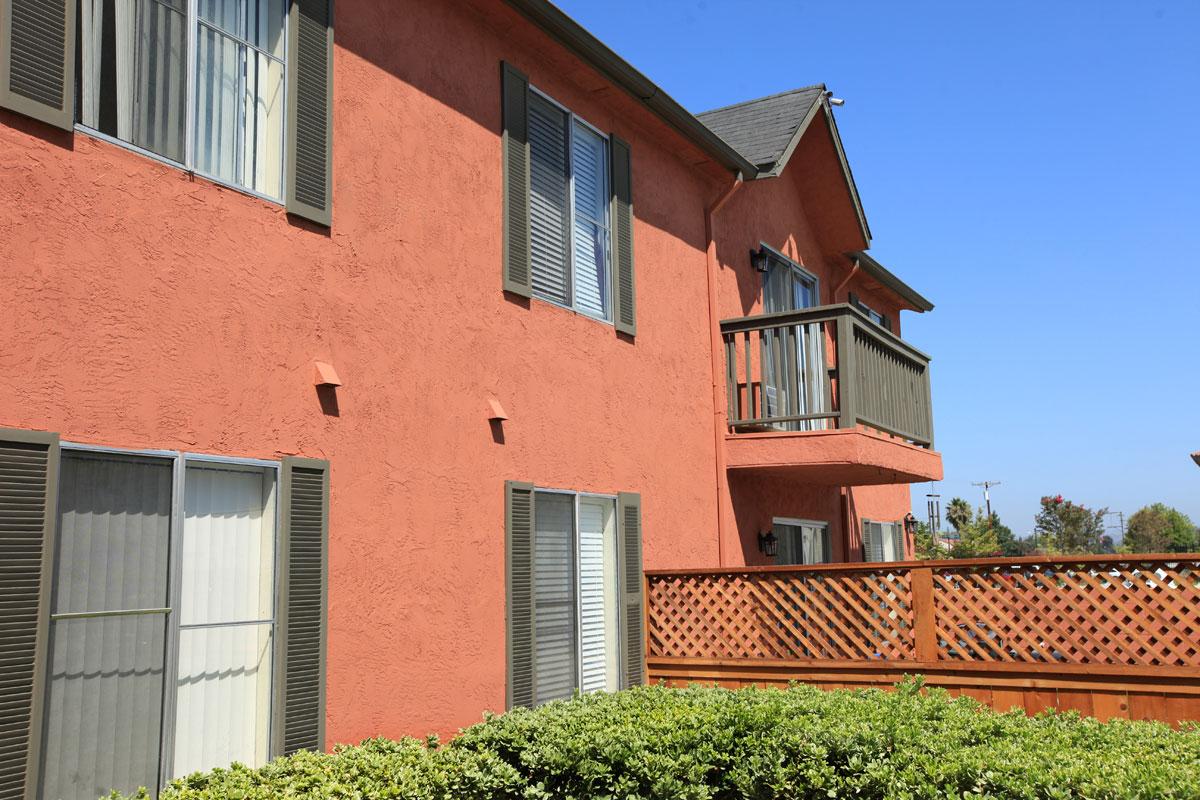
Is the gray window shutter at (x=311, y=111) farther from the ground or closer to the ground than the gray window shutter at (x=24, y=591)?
farther from the ground

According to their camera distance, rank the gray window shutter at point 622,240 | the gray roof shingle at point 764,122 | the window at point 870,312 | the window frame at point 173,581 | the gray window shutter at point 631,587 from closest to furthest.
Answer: the window frame at point 173,581 → the gray window shutter at point 631,587 → the gray window shutter at point 622,240 → the gray roof shingle at point 764,122 → the window at point 870,312

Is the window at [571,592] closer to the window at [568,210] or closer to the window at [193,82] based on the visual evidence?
the window at [568,210]

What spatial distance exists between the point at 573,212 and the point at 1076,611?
5804 millimetres

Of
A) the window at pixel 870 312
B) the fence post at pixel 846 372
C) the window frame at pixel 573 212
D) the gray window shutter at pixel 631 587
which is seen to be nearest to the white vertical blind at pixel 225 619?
the window frame at pixel 573 212

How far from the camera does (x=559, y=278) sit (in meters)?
10.0

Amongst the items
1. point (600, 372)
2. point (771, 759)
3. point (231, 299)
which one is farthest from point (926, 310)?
point (231, 299)

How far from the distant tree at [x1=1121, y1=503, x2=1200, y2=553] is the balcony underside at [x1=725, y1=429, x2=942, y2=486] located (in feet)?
168

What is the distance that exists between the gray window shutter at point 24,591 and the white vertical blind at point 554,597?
4506 millimetres

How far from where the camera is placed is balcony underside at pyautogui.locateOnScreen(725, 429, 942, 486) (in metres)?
11.6

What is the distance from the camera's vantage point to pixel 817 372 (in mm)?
12438

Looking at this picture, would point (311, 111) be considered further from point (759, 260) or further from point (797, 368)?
point (759, 260)

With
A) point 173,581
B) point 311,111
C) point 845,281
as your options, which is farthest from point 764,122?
point 173,581

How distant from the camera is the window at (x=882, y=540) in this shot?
58.6 feet

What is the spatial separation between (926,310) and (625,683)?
14.6 metres
